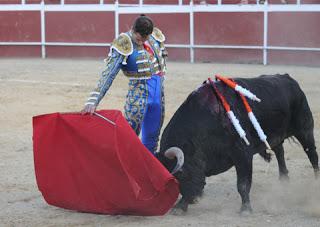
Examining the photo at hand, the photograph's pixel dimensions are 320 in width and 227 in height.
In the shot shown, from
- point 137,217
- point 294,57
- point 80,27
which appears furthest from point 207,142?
point 80,27

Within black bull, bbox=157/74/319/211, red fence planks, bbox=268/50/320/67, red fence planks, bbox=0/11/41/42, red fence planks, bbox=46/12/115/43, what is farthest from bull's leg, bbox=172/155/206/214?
red fence planks, bbox=0/11/41/42

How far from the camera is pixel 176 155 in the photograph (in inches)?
169

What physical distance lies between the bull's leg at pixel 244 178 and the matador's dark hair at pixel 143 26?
0.94 m

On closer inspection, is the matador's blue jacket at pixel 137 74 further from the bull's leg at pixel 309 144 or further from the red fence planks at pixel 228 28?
the red fence planks at pixel 228 28

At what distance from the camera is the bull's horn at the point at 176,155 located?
4254mm

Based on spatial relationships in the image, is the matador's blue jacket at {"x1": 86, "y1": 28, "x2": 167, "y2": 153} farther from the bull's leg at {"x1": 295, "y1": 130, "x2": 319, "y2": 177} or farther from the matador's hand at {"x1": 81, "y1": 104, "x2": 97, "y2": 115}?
the bull's leg at {"x1": 295, "y1": 130, "x2": 319, "y2": 177}

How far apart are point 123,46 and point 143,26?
0.19m

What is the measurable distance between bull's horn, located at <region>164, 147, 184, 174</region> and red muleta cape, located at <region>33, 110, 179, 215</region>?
83 millimetres

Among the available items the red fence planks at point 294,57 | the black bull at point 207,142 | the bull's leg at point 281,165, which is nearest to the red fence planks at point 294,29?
the red fence planks at point 294,57

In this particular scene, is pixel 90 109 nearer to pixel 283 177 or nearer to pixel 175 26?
pixel 283 177

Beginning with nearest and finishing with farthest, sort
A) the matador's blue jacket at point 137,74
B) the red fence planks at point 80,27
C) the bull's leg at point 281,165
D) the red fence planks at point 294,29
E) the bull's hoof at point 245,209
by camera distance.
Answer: the bull's hoof at point 245,209
the matador's blue jacket at point 137,74
the bull's leg at point 281,165
the red fence planks at point 294,29
the red fence planks at point 80,27

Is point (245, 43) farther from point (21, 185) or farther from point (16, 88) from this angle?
point (21, 185)

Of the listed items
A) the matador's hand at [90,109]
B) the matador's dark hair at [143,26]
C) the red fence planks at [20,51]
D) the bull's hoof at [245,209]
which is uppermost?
the matador's dark hair at [143,26]

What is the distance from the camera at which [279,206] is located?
459cm
